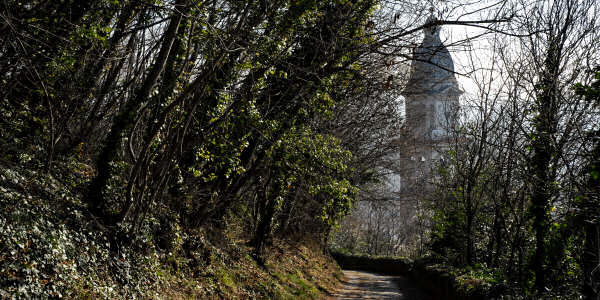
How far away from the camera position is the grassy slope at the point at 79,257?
4969 mm

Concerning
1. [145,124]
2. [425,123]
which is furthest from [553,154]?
[425,123]

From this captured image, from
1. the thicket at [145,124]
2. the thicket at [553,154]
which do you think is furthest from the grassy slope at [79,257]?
the thicket at [553,154]

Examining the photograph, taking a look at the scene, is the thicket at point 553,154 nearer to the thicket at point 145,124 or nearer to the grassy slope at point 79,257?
the thicket at point 145,124

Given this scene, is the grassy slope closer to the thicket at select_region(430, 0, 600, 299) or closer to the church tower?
the thicket at select_region(430, 0, 600, 299)

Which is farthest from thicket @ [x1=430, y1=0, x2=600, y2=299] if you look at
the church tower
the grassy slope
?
the grassy slope

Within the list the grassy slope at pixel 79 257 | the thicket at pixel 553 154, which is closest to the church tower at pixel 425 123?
the thicket at pixel 553 154

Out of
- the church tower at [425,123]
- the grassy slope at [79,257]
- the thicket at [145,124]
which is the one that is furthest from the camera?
the church tower at [425,123]

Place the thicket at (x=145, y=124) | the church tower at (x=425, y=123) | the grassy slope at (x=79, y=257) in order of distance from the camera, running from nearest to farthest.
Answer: the grassy slope at (x=79, y=257), the thicket at (x=145, y=124), the church tower at (x=425, y=123)

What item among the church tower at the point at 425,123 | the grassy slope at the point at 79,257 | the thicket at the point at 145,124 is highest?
the church tower at the point at 425,123

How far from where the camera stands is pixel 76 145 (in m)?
8.98

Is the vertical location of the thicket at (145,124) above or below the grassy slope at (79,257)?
above

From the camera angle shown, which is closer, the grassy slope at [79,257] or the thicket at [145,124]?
the grassy slope at [79,257]

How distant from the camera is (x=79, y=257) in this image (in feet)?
19.2

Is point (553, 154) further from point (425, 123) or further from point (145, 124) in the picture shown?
point (425, 123)
